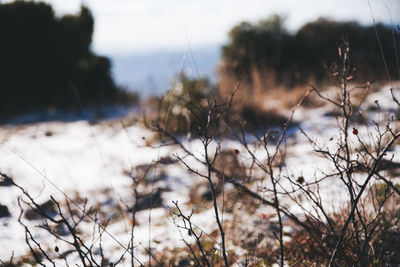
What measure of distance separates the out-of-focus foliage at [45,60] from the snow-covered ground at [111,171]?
4.68ft

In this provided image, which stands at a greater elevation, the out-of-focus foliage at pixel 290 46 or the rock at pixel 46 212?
the out-of-focus foliage at pixel 290 46

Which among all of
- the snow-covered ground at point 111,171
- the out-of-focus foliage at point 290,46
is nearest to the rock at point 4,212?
the snow-covered ground at point 111,171

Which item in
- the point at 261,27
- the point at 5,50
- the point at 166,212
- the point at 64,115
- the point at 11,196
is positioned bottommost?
the point at 166,212

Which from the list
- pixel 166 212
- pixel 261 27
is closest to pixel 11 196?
pixel 166 212

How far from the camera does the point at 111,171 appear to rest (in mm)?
3273

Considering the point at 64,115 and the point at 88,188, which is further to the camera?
the point at 64,115

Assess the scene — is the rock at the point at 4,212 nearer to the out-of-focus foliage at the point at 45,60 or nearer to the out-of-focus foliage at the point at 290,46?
the out-of-focus foliage at the point at 45,60

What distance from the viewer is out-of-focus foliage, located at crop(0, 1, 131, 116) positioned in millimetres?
5703

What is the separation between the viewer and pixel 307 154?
3.24 meters

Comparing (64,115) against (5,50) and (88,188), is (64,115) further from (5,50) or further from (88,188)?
(88,188)

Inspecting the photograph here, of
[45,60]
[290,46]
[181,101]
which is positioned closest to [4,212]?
[181,101]

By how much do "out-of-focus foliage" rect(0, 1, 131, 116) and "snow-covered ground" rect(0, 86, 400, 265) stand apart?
4.68 ft

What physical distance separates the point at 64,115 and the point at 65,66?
158 cm

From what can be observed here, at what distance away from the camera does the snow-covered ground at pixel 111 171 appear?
2010mm
